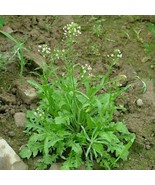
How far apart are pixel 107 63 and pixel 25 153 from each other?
1082mm

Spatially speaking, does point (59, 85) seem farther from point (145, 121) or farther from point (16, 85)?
point (145, 121)

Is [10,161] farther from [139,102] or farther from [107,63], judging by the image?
[107,63]

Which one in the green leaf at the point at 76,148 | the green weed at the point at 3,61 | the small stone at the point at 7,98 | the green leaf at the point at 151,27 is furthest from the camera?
the green leaf at the point at 151,27

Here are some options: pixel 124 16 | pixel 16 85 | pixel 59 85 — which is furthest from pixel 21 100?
pixel 124 16

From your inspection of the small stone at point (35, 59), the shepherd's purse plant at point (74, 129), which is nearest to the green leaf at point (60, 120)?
the shepherd's purse plant at point (74, 129)

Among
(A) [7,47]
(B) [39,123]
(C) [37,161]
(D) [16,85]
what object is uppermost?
(A) [7,47]

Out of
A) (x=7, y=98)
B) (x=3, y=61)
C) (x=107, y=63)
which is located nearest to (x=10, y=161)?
(x=7, y=98)

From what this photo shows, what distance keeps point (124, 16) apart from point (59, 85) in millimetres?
1282

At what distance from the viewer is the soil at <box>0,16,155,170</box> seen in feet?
11.2

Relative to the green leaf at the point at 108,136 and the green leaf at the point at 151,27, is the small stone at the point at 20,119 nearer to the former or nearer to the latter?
the green leaf at the point at 108,136

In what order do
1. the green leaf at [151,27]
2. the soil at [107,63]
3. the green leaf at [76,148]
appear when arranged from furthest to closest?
the green leaf at [151,27] → the soil at [107,63] → the green leaf at [76,148]

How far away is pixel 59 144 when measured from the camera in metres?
3.23

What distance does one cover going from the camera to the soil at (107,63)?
3428 millimetres

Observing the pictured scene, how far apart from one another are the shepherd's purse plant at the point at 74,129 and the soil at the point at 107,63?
0.11m
